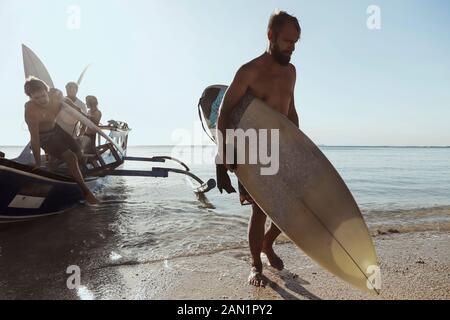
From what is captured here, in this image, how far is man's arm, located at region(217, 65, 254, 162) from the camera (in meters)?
2.58

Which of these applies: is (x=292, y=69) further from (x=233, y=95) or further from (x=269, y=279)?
(x=269, y=279)

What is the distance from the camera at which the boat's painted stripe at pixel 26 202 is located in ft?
14.3

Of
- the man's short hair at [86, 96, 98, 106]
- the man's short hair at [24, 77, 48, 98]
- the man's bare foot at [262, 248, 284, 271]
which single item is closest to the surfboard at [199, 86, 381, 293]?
the man's bare foot at [262, 248, 284, 271]

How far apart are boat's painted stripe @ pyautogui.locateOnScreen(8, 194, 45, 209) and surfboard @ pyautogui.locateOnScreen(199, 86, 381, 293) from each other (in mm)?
3546

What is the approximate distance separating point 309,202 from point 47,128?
15.0 feet

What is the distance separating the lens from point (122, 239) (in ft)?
14.3

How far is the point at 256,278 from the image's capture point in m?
2.76

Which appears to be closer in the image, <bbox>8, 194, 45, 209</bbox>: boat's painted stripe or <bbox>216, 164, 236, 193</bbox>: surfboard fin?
<bbox>216, 164, 236, 193</bbox>: surfboard fin

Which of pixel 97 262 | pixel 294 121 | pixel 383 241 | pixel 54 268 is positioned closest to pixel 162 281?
pixel 97 262

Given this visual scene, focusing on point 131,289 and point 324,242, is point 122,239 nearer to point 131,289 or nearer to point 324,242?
point 131,289

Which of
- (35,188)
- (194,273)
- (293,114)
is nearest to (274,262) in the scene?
(194,273)

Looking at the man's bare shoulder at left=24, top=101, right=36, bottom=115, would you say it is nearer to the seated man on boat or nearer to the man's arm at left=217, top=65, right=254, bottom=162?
the seated man on boat

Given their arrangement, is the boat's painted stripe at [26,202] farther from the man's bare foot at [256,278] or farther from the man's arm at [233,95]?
the man's bare foot at [256,278]

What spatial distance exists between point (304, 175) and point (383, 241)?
2.38 meters
